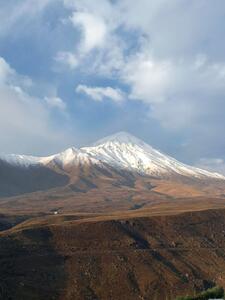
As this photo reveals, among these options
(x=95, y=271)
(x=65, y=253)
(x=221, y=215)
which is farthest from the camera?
(x=221, y=215)

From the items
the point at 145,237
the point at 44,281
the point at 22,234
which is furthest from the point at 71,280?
the point at 145,237

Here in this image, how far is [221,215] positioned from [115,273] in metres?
56.2

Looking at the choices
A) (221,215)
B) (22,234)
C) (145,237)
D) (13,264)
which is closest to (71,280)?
(13,264)

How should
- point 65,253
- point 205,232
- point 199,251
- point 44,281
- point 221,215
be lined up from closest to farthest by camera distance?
point 44,281
point 65,253
point 199,251
point 205,232
point 221,215

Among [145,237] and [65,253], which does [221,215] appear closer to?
[145,237]

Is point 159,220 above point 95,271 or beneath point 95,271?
above

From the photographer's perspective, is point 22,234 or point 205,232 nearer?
point 22,234

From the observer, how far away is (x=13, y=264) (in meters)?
94.8

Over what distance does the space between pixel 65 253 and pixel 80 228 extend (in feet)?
48.9

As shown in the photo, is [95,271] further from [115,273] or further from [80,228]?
[80,228]

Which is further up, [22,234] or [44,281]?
[22,234]

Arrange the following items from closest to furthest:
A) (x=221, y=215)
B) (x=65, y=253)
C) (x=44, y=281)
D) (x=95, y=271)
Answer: (x=44, y=281)
(x=95, y=271)
(x=65, y=253)
(x=221, y=215)

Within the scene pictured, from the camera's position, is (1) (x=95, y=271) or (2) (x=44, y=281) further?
(1) (x=95, y=271)

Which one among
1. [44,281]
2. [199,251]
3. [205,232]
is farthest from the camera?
[205,232]
